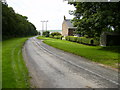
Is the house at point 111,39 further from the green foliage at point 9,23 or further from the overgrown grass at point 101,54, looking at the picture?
the green foliage at point 9,23

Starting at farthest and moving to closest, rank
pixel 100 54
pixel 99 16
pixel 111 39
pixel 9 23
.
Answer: pixel 9 23 < pixel 111 39 < pixel 99 16 < pixel 100 54

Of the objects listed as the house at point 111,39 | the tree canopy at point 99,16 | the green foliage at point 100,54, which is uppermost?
the tree canopy at point 99,16

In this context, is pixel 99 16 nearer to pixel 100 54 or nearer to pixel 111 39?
pixel 100 54

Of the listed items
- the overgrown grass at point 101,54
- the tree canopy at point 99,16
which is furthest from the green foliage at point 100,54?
the tree canopy at point 99,16

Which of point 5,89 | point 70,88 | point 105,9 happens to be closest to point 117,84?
point 70,88

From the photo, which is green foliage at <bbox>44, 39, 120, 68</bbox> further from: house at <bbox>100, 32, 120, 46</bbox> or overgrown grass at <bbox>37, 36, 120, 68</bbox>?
house at <bbox>100, 32, 120, 46</bbox>

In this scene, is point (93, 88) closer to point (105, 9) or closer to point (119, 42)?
point (105, 9)

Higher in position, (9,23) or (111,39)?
(9,23)

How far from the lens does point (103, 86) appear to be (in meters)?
7.19

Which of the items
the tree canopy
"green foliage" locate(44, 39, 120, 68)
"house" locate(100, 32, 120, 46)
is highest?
the tree canopy

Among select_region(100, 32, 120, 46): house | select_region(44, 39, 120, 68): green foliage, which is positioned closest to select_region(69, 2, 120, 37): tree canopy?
select_region(44, 39, 120, 68): green foliage

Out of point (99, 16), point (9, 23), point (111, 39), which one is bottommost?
point (111, 39)

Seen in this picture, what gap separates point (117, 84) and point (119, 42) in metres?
22.6

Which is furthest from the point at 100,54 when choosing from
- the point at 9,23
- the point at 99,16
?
the point at 9,23
